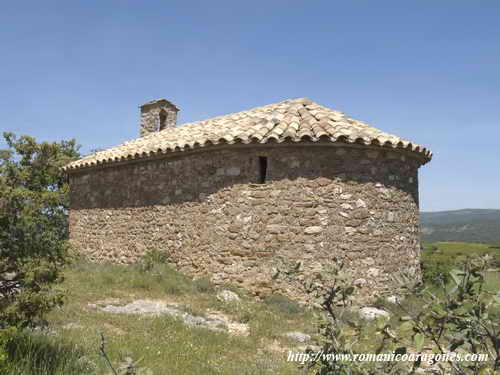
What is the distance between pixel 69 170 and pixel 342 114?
30.0ft

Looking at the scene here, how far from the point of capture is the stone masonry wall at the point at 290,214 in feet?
29.3

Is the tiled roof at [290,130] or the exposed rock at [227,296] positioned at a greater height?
the tiled roof at [290,130]

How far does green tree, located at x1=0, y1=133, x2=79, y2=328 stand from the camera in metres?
4.13

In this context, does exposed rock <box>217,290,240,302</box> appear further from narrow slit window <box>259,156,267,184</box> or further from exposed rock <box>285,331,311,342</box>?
narrow slit window <box>259,156,267,184</box>

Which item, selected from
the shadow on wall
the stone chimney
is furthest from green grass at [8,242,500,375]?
the stone chimney

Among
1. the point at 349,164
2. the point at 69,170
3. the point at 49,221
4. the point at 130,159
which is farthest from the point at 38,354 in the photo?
the point at 69,170

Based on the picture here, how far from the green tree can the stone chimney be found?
40.6ft

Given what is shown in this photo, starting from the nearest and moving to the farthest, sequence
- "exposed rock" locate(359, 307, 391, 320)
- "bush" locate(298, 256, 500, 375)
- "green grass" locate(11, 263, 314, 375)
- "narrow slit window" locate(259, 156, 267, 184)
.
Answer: "bush" locate(298, 256, 500, 375) → "green grass" locate(11, 263, 314, 375) → "exposed rock" locate(359, 307, 391, 320) → "narrow slit window" locate(259, 156, 267, 184)

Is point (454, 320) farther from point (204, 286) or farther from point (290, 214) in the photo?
point (204, 286)

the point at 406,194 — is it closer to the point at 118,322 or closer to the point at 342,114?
the point at 342,114

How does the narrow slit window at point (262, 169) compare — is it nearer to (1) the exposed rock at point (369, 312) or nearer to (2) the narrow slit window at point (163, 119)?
(1) the exposed rock at point (369, 312)

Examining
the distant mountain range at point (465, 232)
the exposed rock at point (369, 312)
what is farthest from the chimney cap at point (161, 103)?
the distant mountain range at point (465, 232)

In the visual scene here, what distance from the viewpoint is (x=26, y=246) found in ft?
14.3

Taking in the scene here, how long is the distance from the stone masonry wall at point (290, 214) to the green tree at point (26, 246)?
16.4 ft
